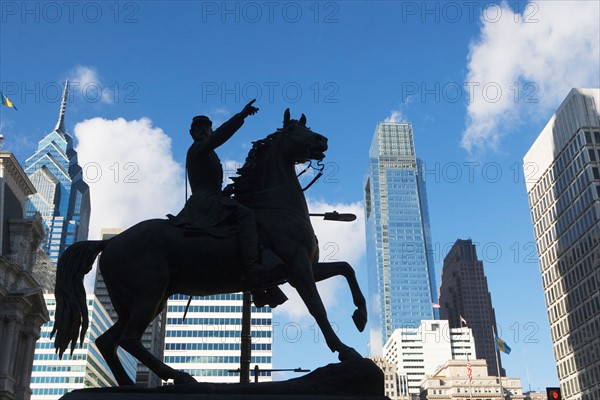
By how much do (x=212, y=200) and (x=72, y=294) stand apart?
7.21 feet

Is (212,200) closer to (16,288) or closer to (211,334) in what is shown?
(16,288)

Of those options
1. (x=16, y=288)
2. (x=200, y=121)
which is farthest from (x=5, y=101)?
(x=200, y=121)

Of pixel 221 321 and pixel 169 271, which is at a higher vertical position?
pixel 221 321

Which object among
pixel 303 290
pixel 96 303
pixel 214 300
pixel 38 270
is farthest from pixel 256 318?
pixel 303 290

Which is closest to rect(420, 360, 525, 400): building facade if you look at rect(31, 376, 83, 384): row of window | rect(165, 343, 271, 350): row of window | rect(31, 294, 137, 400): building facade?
rect(165, 343, 271, 350): row of window

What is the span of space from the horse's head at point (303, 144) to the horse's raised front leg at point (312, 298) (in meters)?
1.63

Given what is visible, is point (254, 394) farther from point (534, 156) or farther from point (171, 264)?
point (534, 156)

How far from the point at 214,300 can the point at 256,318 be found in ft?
26.4

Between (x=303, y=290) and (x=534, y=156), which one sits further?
(x=534, y=156)

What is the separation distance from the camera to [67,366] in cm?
10112

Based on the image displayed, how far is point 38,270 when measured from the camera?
66.3 meters

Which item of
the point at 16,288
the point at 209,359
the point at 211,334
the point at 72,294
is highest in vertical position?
the point at 211,334

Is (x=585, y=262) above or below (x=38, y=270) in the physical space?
above

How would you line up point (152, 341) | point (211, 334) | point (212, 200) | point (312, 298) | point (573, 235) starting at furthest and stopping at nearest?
1. point (152, 341)
2. point (211, 334)
3. point (573, 235)
4. point (212, 200)
5. point (312, 298)
